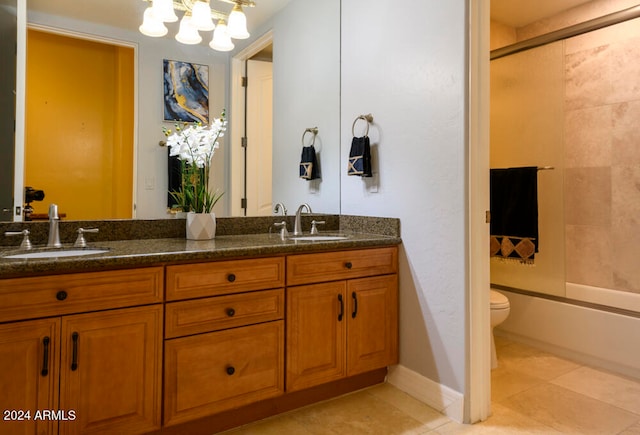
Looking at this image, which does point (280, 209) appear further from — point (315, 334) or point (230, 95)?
point (315, 334)

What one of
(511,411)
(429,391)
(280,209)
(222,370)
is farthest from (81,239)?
(511,411)

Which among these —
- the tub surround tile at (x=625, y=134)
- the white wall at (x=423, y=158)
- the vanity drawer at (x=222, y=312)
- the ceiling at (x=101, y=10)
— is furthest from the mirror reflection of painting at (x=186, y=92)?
the tub surround tile at (x=625, y=134)

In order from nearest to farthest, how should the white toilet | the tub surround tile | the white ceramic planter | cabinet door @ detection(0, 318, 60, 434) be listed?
1. cabinet door @ detection(0, 318, 60, 434)
2. the white ceramic planter
3. the white toilet
4. the tub surround tile

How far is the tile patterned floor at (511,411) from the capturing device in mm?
1742

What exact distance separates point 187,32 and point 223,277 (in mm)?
1335

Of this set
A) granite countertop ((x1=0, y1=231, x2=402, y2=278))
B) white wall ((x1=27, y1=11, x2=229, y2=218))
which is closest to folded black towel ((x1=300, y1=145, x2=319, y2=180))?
granite countertop ((x1=0, y1=231, x2=402, y2=278))

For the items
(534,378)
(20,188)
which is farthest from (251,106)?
(534,378)

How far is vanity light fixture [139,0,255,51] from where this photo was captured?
202 cm

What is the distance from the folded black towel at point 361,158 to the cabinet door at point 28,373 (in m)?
1.55

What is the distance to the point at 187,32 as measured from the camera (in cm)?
211

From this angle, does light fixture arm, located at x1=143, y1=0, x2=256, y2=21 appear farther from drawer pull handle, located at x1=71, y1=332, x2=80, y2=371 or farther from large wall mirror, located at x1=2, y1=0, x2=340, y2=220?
drawer pull handle, located at x1=71, y1=332, x2=80, y2=371

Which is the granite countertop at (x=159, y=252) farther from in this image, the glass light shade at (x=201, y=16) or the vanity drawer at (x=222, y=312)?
the glass light shade at (x=201, y=16)

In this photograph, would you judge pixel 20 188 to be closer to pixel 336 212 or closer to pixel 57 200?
pixel 57 200

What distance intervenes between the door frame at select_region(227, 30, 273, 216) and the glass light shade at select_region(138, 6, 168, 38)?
0.40 metres
